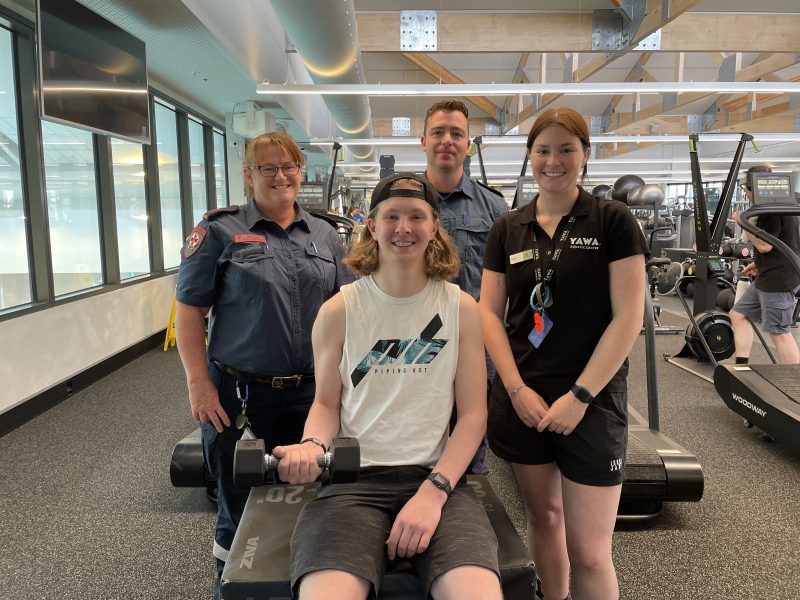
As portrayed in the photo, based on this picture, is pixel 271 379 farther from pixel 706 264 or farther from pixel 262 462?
pixel 706 264

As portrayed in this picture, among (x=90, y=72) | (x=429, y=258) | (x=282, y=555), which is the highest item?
(x=90, y=72)

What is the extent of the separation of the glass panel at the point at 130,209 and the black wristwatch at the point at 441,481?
5628 mm

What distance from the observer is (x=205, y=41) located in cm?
484

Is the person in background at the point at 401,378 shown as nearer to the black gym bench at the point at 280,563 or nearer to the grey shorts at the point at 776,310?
the black gym bench at the point at 280,563

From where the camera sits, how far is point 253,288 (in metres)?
1.76

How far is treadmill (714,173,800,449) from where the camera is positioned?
9.92 ft

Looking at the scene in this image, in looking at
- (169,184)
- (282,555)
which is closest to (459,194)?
(282,555)

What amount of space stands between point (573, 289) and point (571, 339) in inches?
5.3

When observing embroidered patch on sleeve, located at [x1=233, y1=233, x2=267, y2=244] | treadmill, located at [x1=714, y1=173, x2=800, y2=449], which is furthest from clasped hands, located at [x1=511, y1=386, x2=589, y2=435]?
treadmill, located at [x1=714, y1=173, x2=800, y2=449]

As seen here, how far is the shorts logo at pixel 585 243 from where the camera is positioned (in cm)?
146

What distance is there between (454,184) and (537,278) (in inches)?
27.7

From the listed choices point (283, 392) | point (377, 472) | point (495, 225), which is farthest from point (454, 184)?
point (377, 472)

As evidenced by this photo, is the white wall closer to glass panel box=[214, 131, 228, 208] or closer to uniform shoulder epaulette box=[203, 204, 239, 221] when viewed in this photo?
uniform shoulder epaulette box=[203, 204, 239, 221]

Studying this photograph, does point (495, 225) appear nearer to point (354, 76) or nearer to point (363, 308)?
point (363, 308)
